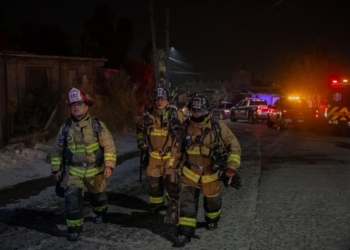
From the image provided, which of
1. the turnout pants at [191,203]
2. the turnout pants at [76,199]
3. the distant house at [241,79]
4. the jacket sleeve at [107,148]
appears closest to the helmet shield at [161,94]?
the jacket sleeve at [107,148]

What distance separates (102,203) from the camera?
6.42 m

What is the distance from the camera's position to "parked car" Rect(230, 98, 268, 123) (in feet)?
93.4

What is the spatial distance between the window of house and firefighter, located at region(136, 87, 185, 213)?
10.2 metres

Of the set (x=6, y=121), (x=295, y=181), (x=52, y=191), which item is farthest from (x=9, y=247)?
(x=6, y=121)

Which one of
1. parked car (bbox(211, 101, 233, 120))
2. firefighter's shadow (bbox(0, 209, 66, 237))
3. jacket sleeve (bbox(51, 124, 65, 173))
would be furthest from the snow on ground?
parked car (bbox(211, 101, 233, 120))

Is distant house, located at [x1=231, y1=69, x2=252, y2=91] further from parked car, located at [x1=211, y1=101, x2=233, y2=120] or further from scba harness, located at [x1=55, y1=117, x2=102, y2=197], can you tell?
scba harness, located at [x1=55, y1=117, x2=102, y2=197]

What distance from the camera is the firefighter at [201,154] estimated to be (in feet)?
18.6

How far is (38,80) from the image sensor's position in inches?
687

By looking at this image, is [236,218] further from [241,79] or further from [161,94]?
[241,79]

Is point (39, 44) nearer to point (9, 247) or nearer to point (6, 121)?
point (6, 121)

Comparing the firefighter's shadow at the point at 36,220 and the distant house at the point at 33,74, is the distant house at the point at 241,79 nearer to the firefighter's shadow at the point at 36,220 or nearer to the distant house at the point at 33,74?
the distant house at the point at 33,74

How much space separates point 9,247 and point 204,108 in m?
2.79

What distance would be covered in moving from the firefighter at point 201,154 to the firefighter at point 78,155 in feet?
3.19

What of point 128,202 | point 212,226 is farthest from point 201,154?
point 128,202
